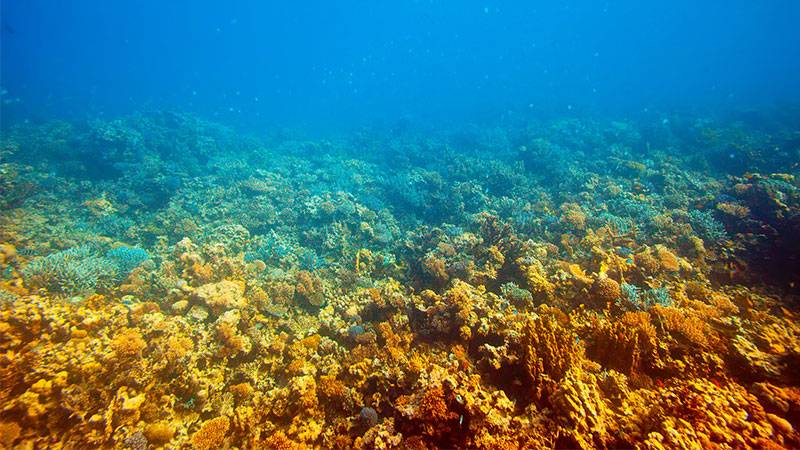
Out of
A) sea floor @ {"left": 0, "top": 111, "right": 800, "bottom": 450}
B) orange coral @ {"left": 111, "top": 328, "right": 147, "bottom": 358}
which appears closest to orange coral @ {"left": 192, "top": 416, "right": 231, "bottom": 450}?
sea floor @ {"left": 0, "top": 111, "right": 800, "bottom": 450}

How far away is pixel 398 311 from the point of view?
744 cm

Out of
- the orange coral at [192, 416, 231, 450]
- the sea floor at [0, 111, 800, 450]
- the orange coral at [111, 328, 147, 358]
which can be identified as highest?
the sea floor at [0, 111, 800, 450]

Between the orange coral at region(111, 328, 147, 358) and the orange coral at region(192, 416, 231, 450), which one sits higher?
the orange coral at region(111, 328, 147, 358)

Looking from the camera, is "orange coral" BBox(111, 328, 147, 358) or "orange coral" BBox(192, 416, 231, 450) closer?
"orange coral" BBox(192, 416, 231, 450)

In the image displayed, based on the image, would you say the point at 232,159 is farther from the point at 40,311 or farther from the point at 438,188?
the point at 40,311

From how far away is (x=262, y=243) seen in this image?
36.8ft

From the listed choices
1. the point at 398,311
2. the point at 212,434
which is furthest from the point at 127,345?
the point at 398,311

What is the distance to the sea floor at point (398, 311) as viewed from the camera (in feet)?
13.8

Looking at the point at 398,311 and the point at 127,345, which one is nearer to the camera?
the point at 127,345

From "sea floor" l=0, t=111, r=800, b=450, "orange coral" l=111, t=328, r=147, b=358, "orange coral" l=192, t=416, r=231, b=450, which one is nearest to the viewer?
"sea floor" l=0, t=111, r=800, b=450

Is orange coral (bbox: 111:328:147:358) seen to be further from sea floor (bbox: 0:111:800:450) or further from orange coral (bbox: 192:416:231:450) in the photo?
orange coral (bbox: 192:416:231:450)

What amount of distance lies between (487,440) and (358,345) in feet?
12.0

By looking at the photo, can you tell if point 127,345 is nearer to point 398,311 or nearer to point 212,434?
point 212,434

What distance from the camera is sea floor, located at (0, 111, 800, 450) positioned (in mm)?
4203
